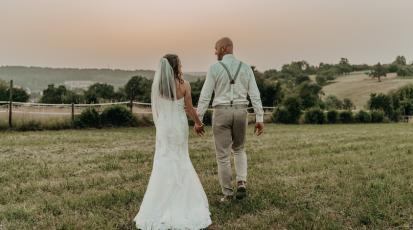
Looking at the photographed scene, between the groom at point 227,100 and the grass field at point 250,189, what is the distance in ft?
2.09

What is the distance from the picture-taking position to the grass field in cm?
647

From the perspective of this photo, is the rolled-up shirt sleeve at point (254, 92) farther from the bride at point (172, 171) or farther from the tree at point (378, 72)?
the tree at point (378, 72)

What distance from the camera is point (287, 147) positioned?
15844mm

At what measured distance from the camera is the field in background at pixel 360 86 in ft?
252

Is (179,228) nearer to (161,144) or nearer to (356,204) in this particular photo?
(161,144)

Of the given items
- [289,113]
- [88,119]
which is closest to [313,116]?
[289,113]

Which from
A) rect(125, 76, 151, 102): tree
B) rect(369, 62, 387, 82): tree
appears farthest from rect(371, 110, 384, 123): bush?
rect(369, 62, 387, 82): tree

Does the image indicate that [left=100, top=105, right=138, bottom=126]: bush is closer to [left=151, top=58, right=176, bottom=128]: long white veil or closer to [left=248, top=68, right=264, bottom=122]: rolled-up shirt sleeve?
[left=248, top=68, right=264, bottom=122]: rolled-up shirt sleeve

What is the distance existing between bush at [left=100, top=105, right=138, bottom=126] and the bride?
2113 cm

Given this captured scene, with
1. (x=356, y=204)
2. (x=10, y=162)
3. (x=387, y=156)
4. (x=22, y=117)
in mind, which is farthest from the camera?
(x=22, y=117)

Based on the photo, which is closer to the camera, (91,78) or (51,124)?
(51,124)

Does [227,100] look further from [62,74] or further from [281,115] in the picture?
[62,74]

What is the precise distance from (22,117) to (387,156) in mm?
18294

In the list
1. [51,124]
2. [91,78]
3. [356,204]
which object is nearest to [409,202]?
[356,204]
